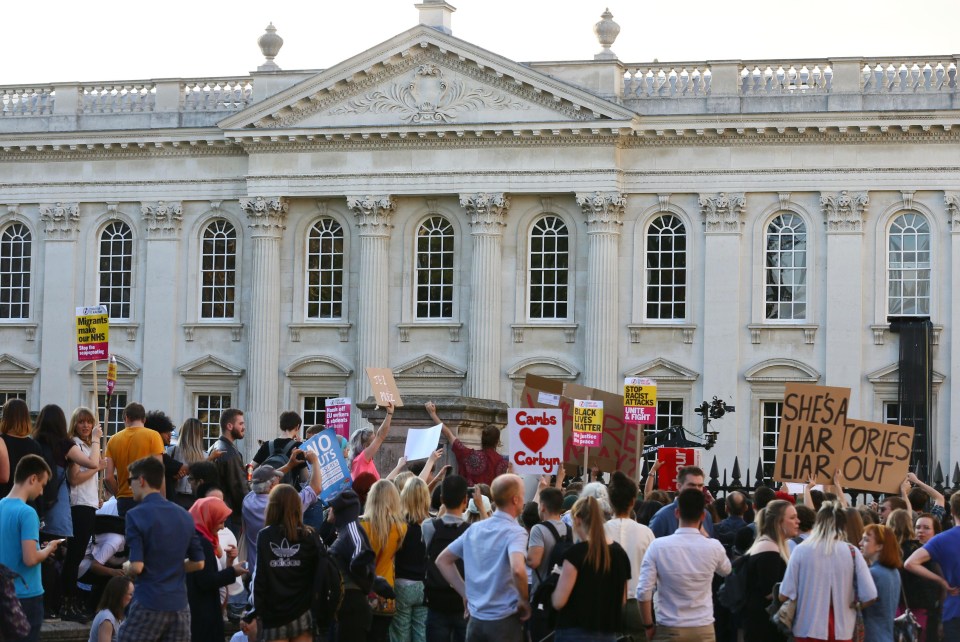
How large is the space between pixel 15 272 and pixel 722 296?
18.0 m

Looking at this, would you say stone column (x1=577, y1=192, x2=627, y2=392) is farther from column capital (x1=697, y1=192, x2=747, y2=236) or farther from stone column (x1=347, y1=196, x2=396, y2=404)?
stone column (x1=347, y1=196, x2=396, y2=404)

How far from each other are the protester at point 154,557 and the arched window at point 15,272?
114 ft

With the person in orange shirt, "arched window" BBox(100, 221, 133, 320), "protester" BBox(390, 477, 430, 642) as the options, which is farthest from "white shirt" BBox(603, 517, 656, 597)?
"arched window" BBox(100, 221, 133, 320)

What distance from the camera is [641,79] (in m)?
42.7

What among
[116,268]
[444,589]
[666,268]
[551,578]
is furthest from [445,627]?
[116,268]

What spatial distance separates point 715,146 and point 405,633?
2869 cm

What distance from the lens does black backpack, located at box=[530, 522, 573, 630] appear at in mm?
12727

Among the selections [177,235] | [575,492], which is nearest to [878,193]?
A: [177,235]

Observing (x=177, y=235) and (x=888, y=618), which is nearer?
(x=888, y=618)

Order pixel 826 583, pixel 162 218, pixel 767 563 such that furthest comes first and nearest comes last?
1. pixel 162 218
2. pixel 767 563
3. pixel 826 583

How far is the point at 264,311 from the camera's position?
4350 cm

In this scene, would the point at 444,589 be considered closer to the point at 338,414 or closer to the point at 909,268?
the point at 338,414

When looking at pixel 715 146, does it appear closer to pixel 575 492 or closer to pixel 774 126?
pixel 774 126

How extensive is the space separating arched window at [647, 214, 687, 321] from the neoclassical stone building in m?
0.08
